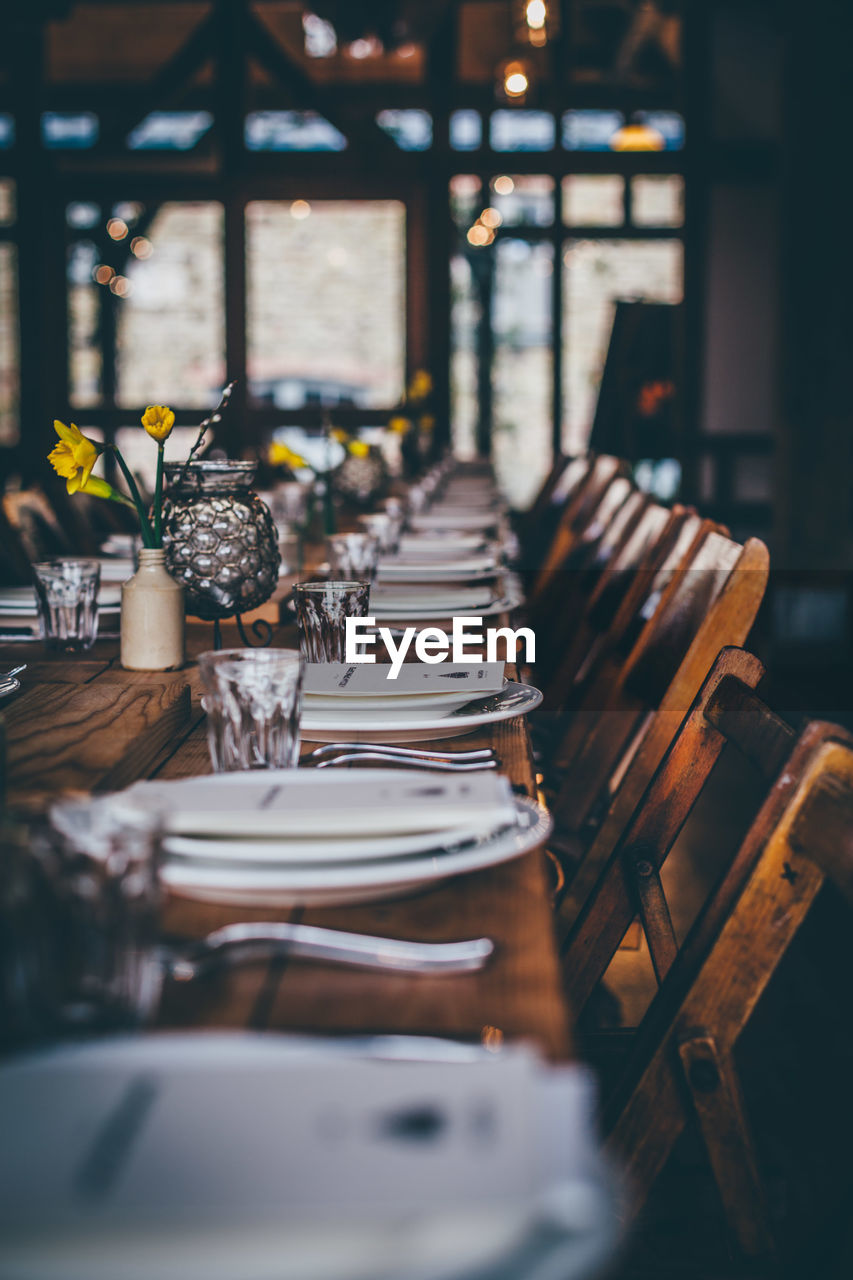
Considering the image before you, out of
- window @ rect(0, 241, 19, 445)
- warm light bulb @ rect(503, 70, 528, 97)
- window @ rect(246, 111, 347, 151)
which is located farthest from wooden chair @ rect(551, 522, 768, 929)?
window @ rect(0, 241, 19, 445)

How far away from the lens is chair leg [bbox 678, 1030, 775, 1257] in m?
1.14

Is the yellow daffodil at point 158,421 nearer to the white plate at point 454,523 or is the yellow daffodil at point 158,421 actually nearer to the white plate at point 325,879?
the white plate at point 325,879

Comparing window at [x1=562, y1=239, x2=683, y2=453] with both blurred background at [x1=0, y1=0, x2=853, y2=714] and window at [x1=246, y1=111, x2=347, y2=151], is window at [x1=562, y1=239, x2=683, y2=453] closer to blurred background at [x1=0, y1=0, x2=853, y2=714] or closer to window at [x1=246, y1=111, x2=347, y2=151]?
blurred background at [x1=0, y1=0, x2=853, y2=714]

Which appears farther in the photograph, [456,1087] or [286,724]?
[286,724]

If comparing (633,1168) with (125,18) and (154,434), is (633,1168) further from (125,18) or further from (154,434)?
(125,18)

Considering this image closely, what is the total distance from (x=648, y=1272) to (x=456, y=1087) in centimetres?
97

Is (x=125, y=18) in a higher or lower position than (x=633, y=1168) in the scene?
higher

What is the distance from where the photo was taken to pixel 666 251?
8586 millimetres

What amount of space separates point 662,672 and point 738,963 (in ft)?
2.75

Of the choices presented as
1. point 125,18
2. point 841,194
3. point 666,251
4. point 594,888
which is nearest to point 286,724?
point 594,888

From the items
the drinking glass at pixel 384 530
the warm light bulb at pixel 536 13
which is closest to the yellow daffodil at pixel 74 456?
the drinking glass at pixel 384 530

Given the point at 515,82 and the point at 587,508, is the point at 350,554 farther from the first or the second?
the point at 515,82

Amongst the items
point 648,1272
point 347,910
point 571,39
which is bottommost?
point 648,1272

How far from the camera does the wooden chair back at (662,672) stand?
171 centimetres
